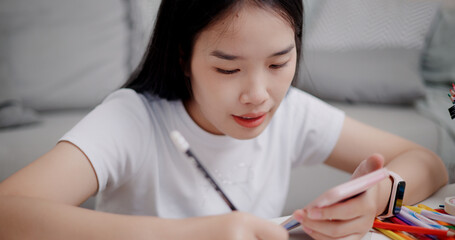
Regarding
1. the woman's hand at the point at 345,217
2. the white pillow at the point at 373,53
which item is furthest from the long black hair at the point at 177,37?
the white pillow at the point at 373,53

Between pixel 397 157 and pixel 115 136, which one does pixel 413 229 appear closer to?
pixel 397 157

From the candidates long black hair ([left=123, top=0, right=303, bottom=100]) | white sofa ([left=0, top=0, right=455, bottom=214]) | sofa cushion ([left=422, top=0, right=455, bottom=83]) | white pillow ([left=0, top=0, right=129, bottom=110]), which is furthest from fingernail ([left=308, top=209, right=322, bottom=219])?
sofa cushion ([left=422, top=0, right=455, bottom=83])

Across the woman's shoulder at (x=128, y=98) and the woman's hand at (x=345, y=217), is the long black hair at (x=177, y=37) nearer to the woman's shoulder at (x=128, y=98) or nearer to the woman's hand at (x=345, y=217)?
the woman's shoulder at (x=128, y=98)

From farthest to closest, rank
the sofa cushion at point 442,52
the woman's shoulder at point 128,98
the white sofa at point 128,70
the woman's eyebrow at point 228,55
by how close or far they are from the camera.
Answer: the sofa cushion at point 442,52, the white sofa at point 128,70, the woman's shoulder at point 128,98, the woman's eyebrow at point 228,55

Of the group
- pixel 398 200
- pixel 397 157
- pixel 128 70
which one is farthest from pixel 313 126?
pixel 128 70

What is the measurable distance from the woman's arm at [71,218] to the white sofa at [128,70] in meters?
0.44

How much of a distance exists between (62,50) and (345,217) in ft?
2.96

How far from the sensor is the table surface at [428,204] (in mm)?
450

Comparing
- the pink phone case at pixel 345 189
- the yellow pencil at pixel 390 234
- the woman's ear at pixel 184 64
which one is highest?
the woman's ear at pixel 184 64

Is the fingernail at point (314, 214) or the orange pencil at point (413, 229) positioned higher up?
the fingernail at point (314, 214)

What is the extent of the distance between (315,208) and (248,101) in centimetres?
16

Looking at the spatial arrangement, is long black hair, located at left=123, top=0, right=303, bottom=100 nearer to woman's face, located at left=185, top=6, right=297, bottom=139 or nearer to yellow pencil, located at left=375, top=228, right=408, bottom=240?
woman's face, located at left=185, top=6, right=297, bottom=139

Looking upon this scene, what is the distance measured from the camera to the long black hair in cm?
50

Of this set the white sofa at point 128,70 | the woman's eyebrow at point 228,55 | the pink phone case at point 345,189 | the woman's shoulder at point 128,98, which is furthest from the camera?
the white sofa at point 128,70
